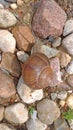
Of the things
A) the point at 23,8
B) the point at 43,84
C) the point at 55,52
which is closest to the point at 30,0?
the point at 23,8

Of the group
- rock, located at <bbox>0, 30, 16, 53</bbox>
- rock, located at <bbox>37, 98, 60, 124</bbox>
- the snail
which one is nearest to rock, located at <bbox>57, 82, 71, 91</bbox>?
rock, located at <bbox>37, 98, 60, 124</bbox>

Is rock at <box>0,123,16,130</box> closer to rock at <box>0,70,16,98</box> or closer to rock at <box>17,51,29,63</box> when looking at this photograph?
rock at <box>0,70,16,98</box>

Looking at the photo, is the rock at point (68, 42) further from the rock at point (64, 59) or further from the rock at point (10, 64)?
the rock at point (10, 64)

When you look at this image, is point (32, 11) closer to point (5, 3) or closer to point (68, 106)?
point (5, 3)

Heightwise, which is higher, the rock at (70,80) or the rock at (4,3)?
the rock at (4,3)

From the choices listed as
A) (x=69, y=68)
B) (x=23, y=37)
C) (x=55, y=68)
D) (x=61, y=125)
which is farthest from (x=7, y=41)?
(x=61, y=125)

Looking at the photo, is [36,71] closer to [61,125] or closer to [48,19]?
[48,19]

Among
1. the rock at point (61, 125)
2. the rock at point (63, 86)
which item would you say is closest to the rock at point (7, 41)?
the rock at point (63, 86)
